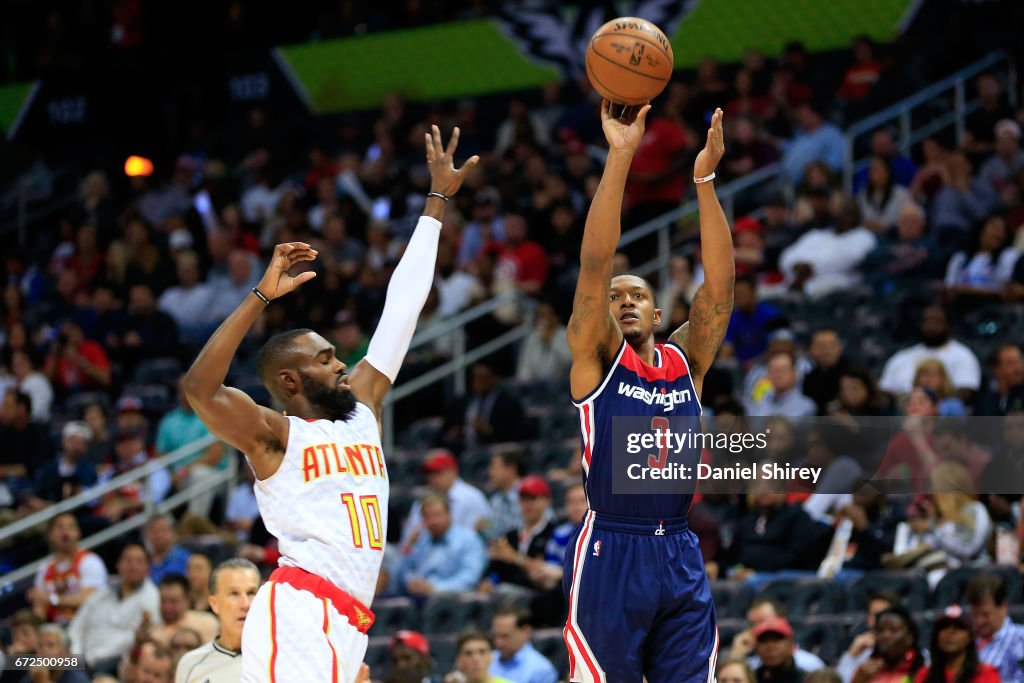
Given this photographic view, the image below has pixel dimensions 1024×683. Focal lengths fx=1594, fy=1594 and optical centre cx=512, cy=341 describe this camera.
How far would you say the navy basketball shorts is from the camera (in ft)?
21.1

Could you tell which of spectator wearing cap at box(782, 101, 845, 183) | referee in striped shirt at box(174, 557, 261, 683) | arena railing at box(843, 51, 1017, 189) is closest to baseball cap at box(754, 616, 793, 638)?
referee in striped shirt at box(174, 557, 261, 683)

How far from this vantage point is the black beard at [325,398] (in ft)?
21.0

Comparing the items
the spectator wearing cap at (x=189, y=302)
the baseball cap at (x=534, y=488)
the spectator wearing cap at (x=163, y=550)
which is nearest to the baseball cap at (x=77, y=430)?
the spectator wearing cap at (x=163, y=550)

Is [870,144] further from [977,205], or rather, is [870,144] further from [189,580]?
[189,580]

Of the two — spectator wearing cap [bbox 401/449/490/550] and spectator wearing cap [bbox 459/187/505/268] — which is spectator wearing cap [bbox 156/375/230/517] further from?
spectator wearing cap [bbox 459/187/505/268]

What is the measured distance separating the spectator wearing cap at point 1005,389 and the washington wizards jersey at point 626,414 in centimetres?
502

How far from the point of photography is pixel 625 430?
653 cm

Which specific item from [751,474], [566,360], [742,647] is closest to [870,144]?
[566,360]

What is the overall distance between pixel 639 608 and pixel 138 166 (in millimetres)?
15875

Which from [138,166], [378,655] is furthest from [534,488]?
[138,166]

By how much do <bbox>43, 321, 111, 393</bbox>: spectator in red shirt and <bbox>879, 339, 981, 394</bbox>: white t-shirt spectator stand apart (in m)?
8.18

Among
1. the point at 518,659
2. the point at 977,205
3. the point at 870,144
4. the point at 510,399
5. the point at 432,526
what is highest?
the point at 870,144

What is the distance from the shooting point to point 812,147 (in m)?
15.3

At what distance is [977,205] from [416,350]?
5.35 m
